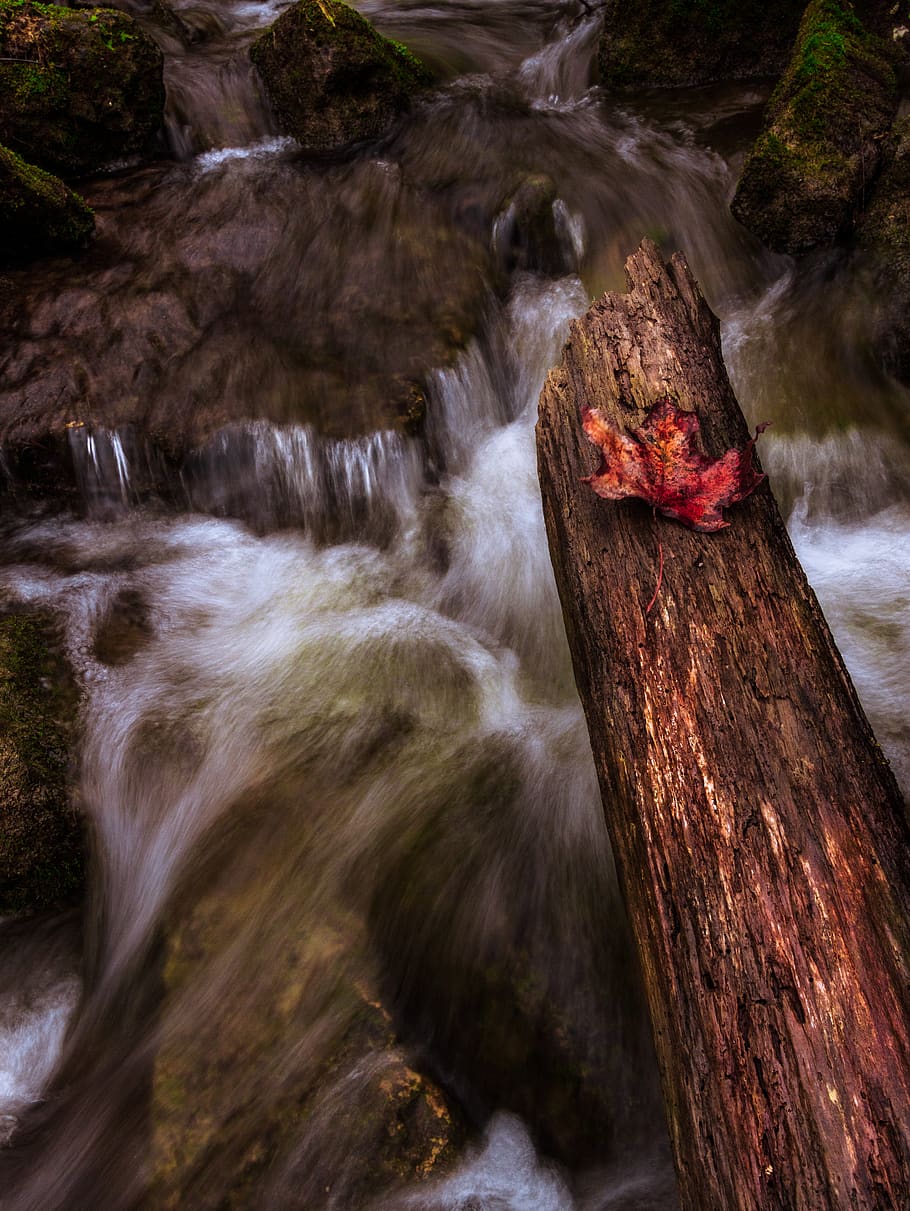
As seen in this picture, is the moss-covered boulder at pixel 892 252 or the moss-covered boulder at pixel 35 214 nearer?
the moss-covered boulder at pixel 892 252

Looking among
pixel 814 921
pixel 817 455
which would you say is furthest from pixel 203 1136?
pixel 817 455

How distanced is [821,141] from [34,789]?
5159 mm

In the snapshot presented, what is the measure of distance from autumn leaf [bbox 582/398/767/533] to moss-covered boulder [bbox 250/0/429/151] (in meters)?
4.93

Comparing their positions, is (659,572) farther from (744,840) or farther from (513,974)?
(513,974)

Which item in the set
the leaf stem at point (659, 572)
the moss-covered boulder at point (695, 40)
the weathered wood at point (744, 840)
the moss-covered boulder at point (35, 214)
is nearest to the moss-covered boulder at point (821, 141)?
the moss-covered boulder at point (695, 40)

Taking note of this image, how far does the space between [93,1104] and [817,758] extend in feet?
8.31

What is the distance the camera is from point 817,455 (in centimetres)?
400

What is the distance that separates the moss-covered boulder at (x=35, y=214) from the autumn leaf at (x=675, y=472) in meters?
4.26

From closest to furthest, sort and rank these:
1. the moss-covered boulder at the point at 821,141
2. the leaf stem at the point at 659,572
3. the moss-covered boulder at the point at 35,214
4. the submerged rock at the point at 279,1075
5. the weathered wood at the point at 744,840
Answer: the weathered wood at the point at 744,840, the leaf stem at the point at 659,572, the submerged rock at the point at 279,1075, the moss-covered boulder at the point at 821,141, the moss-covered boulder at the point at 35,214

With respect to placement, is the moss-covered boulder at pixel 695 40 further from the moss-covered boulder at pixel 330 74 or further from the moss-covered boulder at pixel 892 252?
the moss-covered boulder at pixel 892 252

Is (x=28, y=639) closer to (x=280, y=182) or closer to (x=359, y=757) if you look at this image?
(x=359, y=757)

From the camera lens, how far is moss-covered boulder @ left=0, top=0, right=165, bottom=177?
202 inches

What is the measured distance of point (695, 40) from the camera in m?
5.85

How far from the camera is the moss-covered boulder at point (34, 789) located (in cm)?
287
